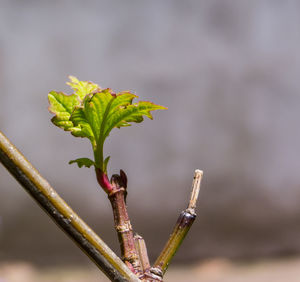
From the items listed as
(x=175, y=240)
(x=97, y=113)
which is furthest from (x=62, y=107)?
(x=175, y=240)

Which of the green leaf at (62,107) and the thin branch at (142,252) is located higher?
the green leaf at (62,107)

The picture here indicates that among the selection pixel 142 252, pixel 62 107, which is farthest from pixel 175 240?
pixel 62 107

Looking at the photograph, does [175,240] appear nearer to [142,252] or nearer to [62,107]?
[142,252]

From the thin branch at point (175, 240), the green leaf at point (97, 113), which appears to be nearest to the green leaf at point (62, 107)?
the green leaf at point (97, 113)

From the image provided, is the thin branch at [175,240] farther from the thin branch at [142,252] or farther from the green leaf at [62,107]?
the green leaf at [62,107]

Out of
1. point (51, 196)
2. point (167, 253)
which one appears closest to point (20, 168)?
point (51, 196)

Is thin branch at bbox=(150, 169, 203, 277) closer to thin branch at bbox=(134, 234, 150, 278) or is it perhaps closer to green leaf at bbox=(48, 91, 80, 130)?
thin branch at bbox=(134, 234, 150, 278)

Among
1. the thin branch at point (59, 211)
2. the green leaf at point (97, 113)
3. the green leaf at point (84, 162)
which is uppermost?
the green leaf at point (97, 113)
